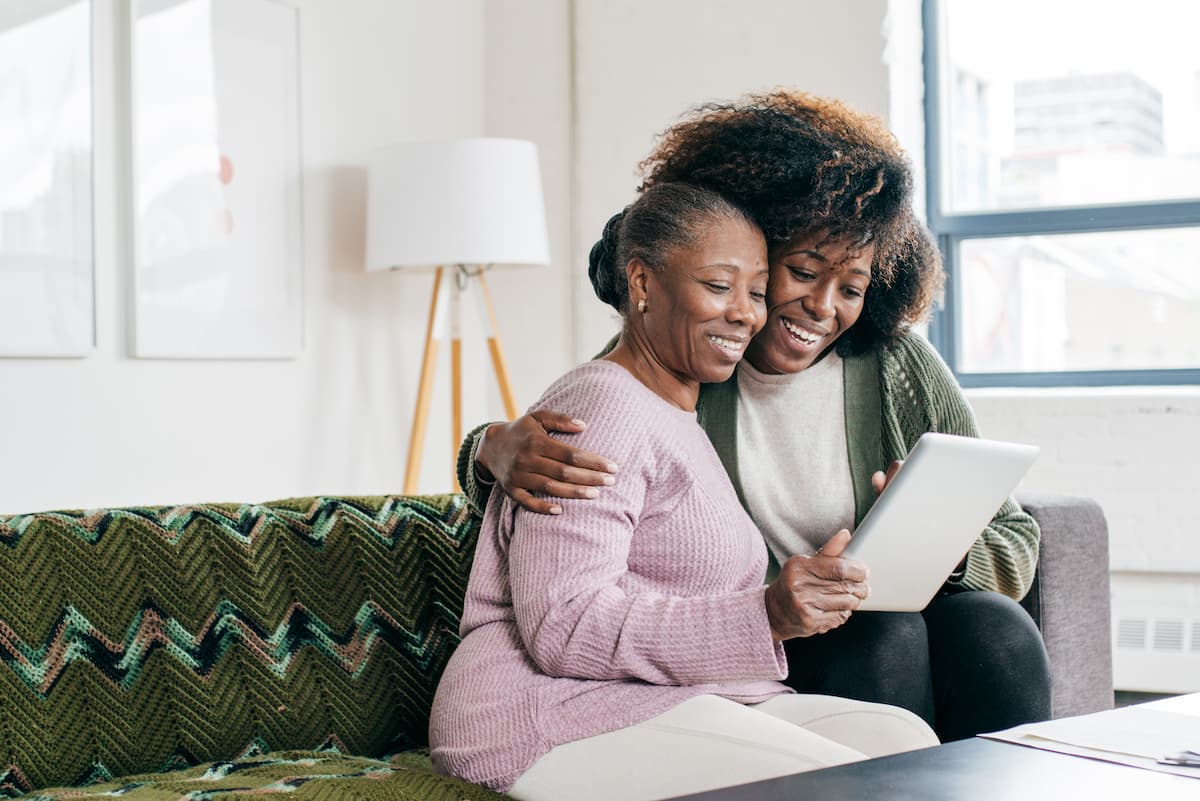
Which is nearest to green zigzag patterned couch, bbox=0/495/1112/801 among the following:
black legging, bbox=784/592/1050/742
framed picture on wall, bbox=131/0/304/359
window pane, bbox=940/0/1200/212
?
black legging, bbox=784/592/1050/742

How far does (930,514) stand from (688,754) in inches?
16.5

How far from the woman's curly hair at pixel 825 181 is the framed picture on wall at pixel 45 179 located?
1.47 m

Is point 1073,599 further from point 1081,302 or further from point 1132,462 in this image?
point 1081,302

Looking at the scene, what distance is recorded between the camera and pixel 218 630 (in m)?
1.66

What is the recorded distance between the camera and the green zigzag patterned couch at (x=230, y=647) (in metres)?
1.53

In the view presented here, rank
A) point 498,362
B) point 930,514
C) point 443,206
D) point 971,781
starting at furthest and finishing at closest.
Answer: point 498,362
point 443,206
point 930,514
point 971,781

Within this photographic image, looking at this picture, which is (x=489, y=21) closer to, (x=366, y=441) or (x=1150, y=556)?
(x=366, y=441)

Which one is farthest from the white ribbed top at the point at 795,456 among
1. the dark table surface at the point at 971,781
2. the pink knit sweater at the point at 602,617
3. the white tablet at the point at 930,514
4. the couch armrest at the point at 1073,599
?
the dark table surface at the point at 971,781

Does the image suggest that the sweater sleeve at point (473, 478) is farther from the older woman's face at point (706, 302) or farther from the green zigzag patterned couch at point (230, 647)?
the older woman's face at point (706, 302)

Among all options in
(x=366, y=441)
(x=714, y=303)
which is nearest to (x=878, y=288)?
(x=714, y=303)

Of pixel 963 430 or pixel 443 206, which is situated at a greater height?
pixel 443 206

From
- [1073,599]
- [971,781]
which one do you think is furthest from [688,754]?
[1073,599]

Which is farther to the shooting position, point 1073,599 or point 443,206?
point 443,206

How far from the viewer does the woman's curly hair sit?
1742 millimetres
